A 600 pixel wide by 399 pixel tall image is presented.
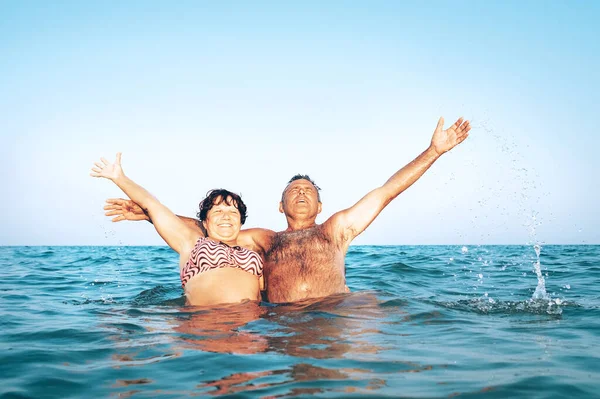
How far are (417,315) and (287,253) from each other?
206cm

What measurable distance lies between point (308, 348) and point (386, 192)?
3549 mm

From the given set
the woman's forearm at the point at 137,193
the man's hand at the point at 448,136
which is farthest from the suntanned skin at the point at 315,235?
the woman's forearm at the point at 137,193

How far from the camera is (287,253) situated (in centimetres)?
692

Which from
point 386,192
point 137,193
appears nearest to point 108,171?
point 137,193

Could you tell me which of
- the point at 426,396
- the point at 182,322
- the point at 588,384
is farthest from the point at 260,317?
the point at 588,384

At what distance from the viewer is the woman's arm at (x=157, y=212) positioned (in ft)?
23.2

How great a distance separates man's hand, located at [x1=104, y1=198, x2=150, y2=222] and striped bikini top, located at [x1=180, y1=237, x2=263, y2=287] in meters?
1.63

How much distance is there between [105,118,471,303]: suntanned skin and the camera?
6742 millimetres

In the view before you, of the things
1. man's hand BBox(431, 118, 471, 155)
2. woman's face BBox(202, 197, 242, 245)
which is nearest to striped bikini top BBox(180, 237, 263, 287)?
woman's face BBox(202, 197, 242, 245)

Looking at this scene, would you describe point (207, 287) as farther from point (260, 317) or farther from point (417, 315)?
point (417, 315)

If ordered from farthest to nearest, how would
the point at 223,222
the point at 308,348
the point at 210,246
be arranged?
the point at 223,222 < the point at 210,246 < the point at 308,348

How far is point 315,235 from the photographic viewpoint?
713cm

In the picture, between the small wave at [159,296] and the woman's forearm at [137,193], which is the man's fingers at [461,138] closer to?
the woman's forearm at [137,193]

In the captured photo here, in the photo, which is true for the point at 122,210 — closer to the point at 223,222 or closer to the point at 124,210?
the point at 124,210
